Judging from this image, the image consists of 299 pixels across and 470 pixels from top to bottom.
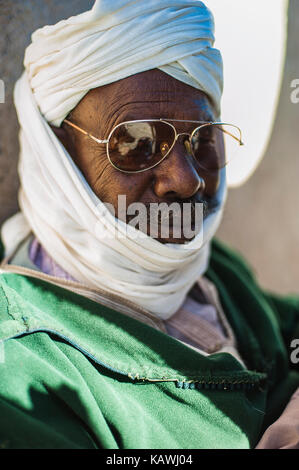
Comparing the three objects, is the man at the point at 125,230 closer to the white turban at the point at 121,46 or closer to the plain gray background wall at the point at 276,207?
the white turban at the point at 121,46

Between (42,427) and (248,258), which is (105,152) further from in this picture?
(248,258)

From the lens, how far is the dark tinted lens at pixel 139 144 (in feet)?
4.87

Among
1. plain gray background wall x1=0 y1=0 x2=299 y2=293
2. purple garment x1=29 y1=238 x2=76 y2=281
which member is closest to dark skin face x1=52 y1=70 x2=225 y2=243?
purple garment x1=29 y1=238 x2=76 y2=281

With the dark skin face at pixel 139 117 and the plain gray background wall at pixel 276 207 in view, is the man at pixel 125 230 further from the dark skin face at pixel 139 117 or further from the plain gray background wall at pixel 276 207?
the plain gray background wall at pixel 276 207

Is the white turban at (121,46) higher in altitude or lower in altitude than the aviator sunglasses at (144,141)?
higher

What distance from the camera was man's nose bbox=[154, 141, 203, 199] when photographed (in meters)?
1.51

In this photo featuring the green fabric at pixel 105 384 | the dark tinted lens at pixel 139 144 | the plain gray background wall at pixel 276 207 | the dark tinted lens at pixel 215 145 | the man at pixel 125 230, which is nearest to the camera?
the green fabric at pixel 105 384

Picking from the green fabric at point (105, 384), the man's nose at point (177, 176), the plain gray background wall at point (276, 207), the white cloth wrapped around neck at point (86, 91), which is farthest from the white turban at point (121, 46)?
the plain gray background wall at point (276, 207)

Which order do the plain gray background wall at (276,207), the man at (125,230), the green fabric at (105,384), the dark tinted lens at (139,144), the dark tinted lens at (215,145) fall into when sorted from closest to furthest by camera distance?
the green fabric at (105,384)
the man at (125,230)
the dark tinted lens at (139,144)
the dark tinted lens at (215,145)
the plain gray background wall at (276,207)

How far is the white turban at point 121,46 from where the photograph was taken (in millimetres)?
1446

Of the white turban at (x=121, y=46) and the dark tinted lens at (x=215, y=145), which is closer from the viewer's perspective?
the white turban at (x=121, y=46)

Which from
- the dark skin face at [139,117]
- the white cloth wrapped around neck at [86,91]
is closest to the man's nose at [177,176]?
the dark skin face at [139,117]

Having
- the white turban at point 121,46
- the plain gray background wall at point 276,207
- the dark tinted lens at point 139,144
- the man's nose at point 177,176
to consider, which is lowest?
the plain gray background wall at point 276,207

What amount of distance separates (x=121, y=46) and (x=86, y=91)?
19 cm
